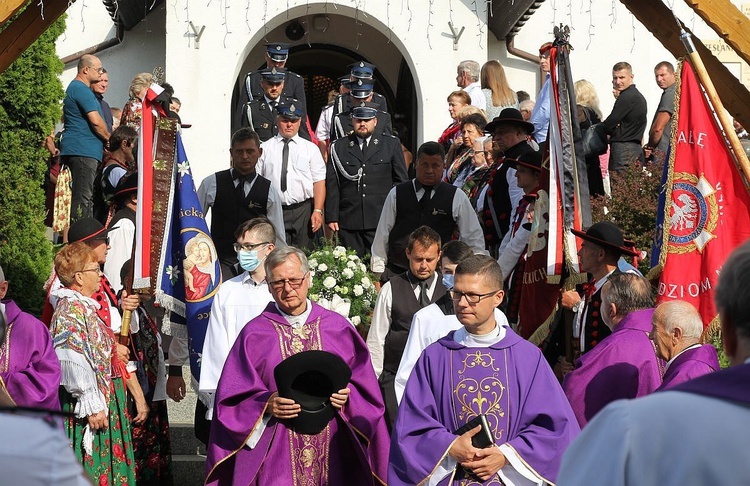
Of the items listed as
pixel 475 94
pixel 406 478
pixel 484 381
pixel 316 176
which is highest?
pixel 475 94

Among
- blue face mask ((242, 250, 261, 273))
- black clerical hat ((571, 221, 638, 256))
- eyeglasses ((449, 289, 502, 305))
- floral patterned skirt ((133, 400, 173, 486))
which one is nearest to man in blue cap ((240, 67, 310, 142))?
blue face mask ((242, 250, 261, 273))

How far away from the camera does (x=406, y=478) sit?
6.17m

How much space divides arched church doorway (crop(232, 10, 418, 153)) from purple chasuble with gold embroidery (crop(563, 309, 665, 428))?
11652 millimetres

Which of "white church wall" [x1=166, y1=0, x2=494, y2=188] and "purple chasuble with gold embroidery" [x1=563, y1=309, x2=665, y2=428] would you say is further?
"white church wall" [x1=166, y1=0, x2=494, y2=188]

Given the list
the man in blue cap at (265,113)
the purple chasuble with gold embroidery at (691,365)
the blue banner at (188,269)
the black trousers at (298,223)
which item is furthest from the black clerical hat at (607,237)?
the man in blue cap at (265,113)

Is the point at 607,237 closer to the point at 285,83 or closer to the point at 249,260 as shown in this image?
the point at 249,260

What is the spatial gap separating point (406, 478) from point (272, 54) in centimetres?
827

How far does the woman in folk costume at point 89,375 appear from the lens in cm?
776

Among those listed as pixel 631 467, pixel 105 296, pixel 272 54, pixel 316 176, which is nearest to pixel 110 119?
pixel 272 54

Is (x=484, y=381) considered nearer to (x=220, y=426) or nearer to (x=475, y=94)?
(x=220, y=426)

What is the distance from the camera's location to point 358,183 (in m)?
12.0

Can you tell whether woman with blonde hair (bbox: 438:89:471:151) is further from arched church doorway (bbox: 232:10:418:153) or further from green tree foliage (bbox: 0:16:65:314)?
arched church doorway (bbox: 232:10:418:153)

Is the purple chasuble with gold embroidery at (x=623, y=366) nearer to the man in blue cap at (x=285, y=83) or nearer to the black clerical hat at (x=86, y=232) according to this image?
the black clerical hat at (x=86, y=232)

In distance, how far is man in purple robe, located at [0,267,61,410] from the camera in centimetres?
713
